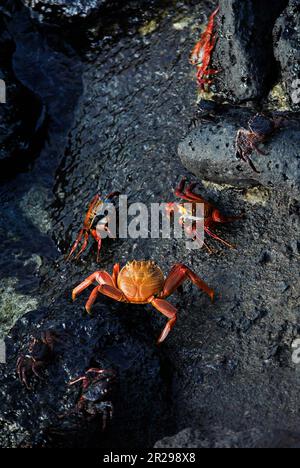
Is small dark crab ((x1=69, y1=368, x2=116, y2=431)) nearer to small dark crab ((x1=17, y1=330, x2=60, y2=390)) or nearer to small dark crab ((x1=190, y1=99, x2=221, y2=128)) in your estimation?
small dark crab ((x1=17, y1=330, x2=60, y2=390))

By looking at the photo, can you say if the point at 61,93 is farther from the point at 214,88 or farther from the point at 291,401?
the point at 291,401

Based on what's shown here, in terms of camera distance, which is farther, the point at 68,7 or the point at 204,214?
the point at 68,7

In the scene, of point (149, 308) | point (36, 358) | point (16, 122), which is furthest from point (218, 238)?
point (16, 122)

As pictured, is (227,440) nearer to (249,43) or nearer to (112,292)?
(112,292)

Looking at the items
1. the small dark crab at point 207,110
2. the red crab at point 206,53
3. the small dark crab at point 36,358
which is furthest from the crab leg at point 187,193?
the small dark crab at point 36,358

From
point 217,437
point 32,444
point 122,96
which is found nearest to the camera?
point 217,437
